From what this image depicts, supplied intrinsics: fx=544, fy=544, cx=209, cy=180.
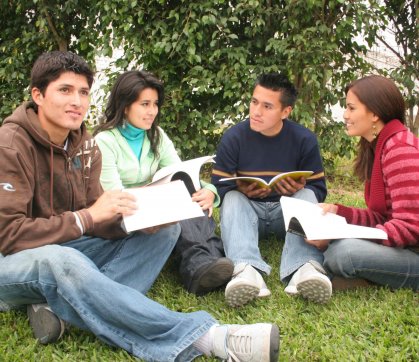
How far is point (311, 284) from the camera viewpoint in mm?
2590

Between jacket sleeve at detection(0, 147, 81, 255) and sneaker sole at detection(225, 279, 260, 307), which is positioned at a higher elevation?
jacket sleeve at detection(0, 147, 81, 255)

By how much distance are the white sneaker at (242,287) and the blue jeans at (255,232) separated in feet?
0.40

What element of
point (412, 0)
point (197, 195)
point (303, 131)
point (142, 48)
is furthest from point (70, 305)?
point (412, 0)

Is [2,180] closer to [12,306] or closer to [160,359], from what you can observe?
[12,306]

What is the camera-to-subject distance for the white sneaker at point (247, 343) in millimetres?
2033

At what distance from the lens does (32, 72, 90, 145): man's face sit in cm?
242

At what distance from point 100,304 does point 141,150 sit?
4.77 feet

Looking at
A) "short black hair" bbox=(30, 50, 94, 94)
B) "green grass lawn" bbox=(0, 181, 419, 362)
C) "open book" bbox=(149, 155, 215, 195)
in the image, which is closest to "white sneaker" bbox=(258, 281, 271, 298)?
"green grass lawn" bbox=(0, 181, 419, 362)

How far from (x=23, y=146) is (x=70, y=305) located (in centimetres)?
70

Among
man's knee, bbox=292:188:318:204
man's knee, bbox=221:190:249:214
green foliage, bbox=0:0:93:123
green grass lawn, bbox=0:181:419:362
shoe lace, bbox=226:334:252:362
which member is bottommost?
green grass lawn, bbox=0:181:419:362

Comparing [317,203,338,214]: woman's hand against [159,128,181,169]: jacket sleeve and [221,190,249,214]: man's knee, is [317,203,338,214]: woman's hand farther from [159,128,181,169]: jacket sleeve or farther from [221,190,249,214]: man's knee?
[159,128,181,169]: jacket sleeve

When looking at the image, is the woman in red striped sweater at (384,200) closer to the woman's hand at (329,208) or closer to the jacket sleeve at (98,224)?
the woman's hand at (329,208)

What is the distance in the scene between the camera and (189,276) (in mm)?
2818

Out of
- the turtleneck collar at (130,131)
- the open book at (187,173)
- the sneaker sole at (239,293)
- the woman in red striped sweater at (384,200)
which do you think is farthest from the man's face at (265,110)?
the sneaker sole at (239,293)
